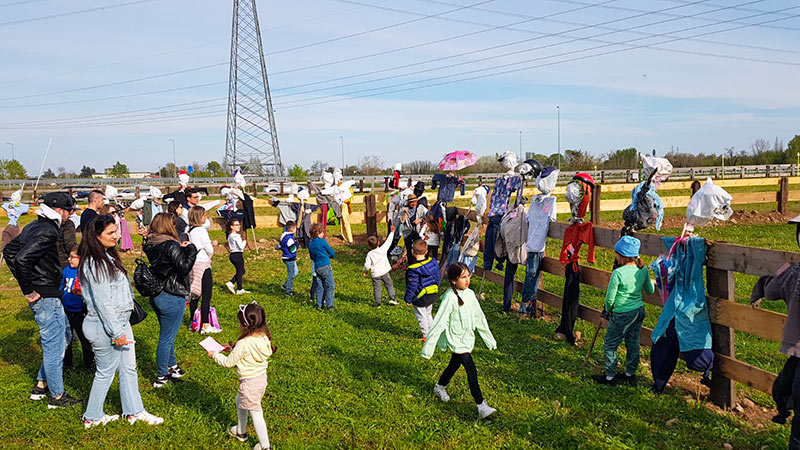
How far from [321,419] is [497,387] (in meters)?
1.79

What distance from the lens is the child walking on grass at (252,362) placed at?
15.2 ft

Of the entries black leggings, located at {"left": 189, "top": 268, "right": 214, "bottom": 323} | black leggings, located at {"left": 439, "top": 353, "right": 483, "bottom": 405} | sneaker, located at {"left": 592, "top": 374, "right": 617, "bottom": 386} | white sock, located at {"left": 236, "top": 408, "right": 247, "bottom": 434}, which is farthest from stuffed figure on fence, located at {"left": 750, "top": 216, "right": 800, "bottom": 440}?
black leggings, located at {"left": 189, "top": 268, "right": 214, "bottom": 323}

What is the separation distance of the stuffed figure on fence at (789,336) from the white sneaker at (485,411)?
2.14 metres

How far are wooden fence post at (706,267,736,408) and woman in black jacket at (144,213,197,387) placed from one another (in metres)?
4.94

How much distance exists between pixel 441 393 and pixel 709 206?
2.95 meters

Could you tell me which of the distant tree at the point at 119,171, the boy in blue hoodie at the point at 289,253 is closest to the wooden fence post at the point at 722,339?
the boy in blue hoodie at the point at 289,253

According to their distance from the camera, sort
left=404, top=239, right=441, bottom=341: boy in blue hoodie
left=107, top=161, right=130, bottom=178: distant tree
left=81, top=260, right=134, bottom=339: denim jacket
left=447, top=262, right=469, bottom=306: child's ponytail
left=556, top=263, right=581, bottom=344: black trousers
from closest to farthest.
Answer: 1. left=81, top=260, right=134, bottom=339: denim jacket
2. left=447, top=262, right=469, bottom=306: child's ponytail
3. left=556, top=263, right=581, bottom=344: black trousers
4. left=404, top=239, right=441, bottom=341: boy in blue hoodie
5. left=107, top=161, right=130, bottom=178: distant tree

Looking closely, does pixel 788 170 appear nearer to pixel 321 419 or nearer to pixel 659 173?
pixel 659 173

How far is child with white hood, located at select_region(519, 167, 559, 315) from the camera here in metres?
7.87

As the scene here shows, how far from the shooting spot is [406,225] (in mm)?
11781

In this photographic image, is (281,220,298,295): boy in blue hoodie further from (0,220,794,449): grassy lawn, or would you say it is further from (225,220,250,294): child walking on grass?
(0,220,794,449): grassy lawn

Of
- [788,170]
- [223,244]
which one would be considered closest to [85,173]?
[223,244]

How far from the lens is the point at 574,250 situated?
23.5ft

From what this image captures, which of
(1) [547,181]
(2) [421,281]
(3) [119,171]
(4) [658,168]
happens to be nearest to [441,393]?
(2) [421,281]
